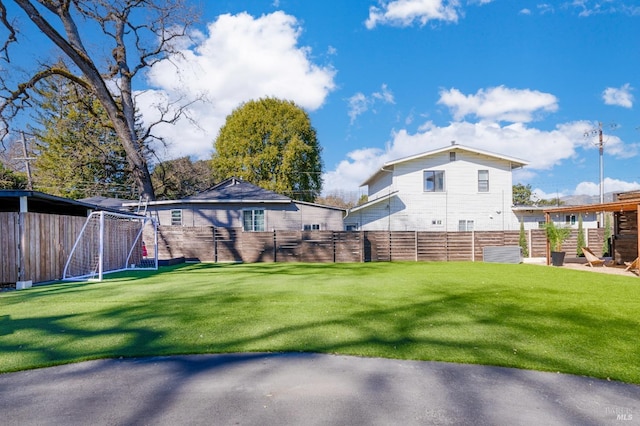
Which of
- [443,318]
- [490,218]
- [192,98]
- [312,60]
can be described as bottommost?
[443,318]

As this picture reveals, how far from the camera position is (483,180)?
866 inches

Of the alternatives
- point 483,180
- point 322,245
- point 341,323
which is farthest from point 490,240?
point 341,323

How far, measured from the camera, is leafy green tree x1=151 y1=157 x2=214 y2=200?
3128 centimetres

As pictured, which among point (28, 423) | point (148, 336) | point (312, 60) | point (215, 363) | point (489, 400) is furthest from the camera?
point (312, 60)

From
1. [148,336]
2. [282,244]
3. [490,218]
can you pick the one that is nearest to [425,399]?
[148,336]

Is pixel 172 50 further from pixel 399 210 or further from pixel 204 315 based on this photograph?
pixel 204 315

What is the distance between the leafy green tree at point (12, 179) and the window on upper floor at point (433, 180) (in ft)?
86.1

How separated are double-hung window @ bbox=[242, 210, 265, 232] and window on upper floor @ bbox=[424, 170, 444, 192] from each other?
392 inches

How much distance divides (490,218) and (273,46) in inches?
609

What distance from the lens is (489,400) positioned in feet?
9.19

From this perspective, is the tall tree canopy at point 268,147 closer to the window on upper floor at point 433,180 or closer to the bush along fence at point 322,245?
the window on upper floor at point 433,180

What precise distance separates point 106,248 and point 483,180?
19.9 meters

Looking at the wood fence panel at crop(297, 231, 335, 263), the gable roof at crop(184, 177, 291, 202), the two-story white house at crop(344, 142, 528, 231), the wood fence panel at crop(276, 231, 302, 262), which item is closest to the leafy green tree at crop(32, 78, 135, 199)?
the gable roof at crop(184, 177, 291, 202)

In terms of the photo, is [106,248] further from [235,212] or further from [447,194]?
[447,194]
